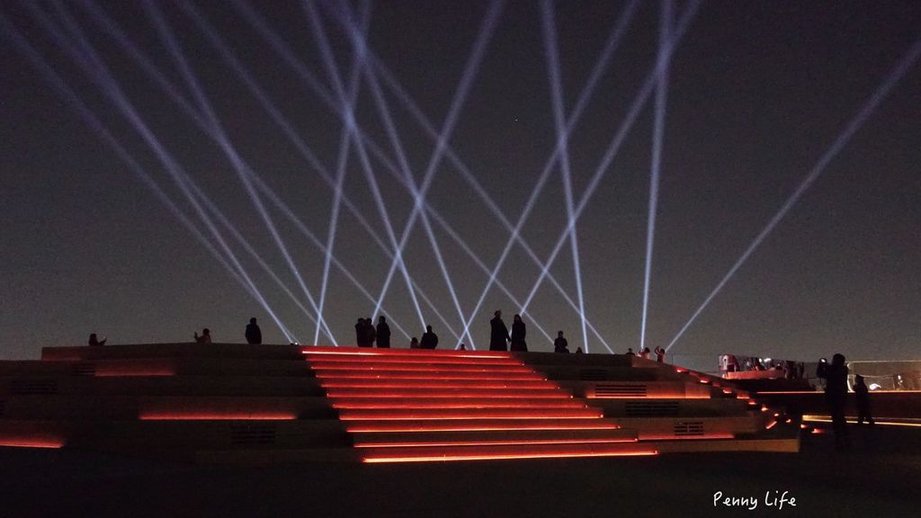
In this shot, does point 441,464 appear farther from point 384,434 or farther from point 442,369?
point 442,369

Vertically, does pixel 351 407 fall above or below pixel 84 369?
below

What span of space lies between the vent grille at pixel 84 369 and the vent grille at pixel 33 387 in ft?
2.63

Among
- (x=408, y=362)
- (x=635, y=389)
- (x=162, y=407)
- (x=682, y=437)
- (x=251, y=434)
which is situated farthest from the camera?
(x=408, y=362)

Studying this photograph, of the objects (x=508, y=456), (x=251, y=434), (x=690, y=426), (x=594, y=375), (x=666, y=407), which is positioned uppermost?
(x=594, y=375)

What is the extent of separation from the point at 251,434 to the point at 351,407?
232 cm

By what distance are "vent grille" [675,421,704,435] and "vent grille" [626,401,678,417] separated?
0.80m

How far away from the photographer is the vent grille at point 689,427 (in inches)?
685

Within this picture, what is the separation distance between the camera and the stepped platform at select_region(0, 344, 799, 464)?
1416cm

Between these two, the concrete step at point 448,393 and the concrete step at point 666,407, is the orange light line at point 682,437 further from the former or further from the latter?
the concrete step at point 448,393

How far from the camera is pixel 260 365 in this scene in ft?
56.6

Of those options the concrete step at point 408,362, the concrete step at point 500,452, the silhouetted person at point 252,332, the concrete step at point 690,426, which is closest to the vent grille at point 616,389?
the concrete step at point 690,426

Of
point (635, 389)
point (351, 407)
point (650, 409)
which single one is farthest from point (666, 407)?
point (351, 407)

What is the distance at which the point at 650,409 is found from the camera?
1817 cm

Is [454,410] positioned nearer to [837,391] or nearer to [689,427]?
[689,427]
